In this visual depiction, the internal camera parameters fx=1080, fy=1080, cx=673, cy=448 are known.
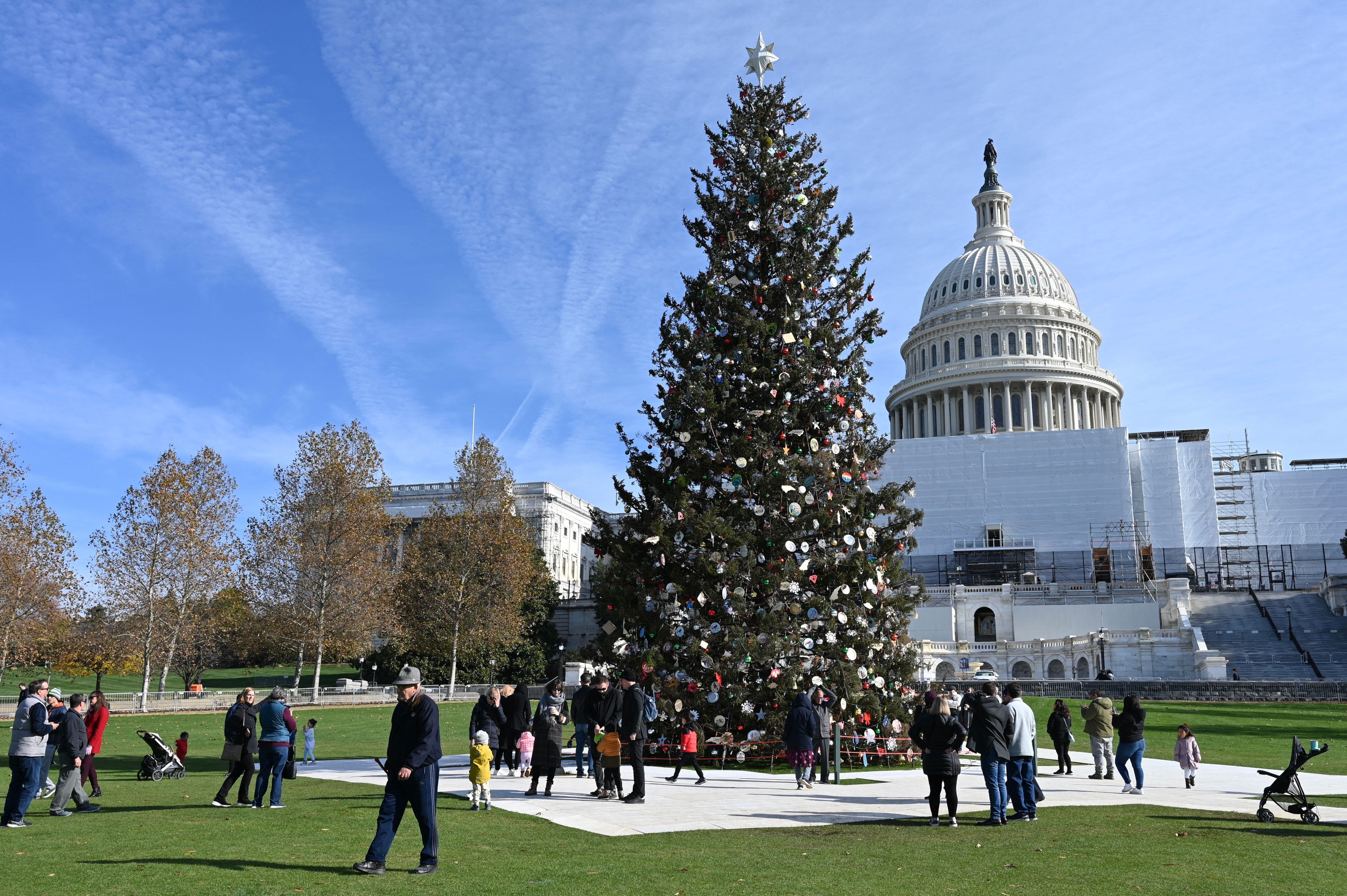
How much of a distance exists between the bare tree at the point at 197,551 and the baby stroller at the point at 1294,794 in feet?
134

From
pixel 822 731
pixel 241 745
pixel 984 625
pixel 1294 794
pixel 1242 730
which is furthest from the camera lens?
pixel 984 625

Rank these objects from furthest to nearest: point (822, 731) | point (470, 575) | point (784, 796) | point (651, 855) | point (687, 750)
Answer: point (470, 575) < point (687, 750) < point (822, 731) < point (784, 796) < point (651, 855)

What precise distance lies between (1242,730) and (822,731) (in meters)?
21.6

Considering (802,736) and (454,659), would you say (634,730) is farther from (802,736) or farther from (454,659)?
(454,659)

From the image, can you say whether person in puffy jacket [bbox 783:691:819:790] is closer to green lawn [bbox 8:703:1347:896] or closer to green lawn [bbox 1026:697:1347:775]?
green lawn [bbox 8:703:1347:896]

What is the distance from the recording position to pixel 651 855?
34.8 ft

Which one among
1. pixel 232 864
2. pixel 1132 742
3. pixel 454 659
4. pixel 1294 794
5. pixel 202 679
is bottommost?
pixel 232 864

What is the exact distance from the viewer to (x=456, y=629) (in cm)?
5503

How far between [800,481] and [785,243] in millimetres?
4714

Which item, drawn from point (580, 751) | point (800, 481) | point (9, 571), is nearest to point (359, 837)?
point (580, 751)

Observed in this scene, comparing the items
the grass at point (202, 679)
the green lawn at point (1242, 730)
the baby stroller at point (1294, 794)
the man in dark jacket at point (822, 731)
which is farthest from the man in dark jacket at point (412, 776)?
the grass at point (202, 679)

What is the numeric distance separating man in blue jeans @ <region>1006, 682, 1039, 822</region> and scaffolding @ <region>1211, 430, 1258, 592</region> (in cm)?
9481

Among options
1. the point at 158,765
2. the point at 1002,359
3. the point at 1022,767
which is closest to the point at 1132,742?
the point at 1022,767

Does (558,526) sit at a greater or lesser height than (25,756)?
greater
